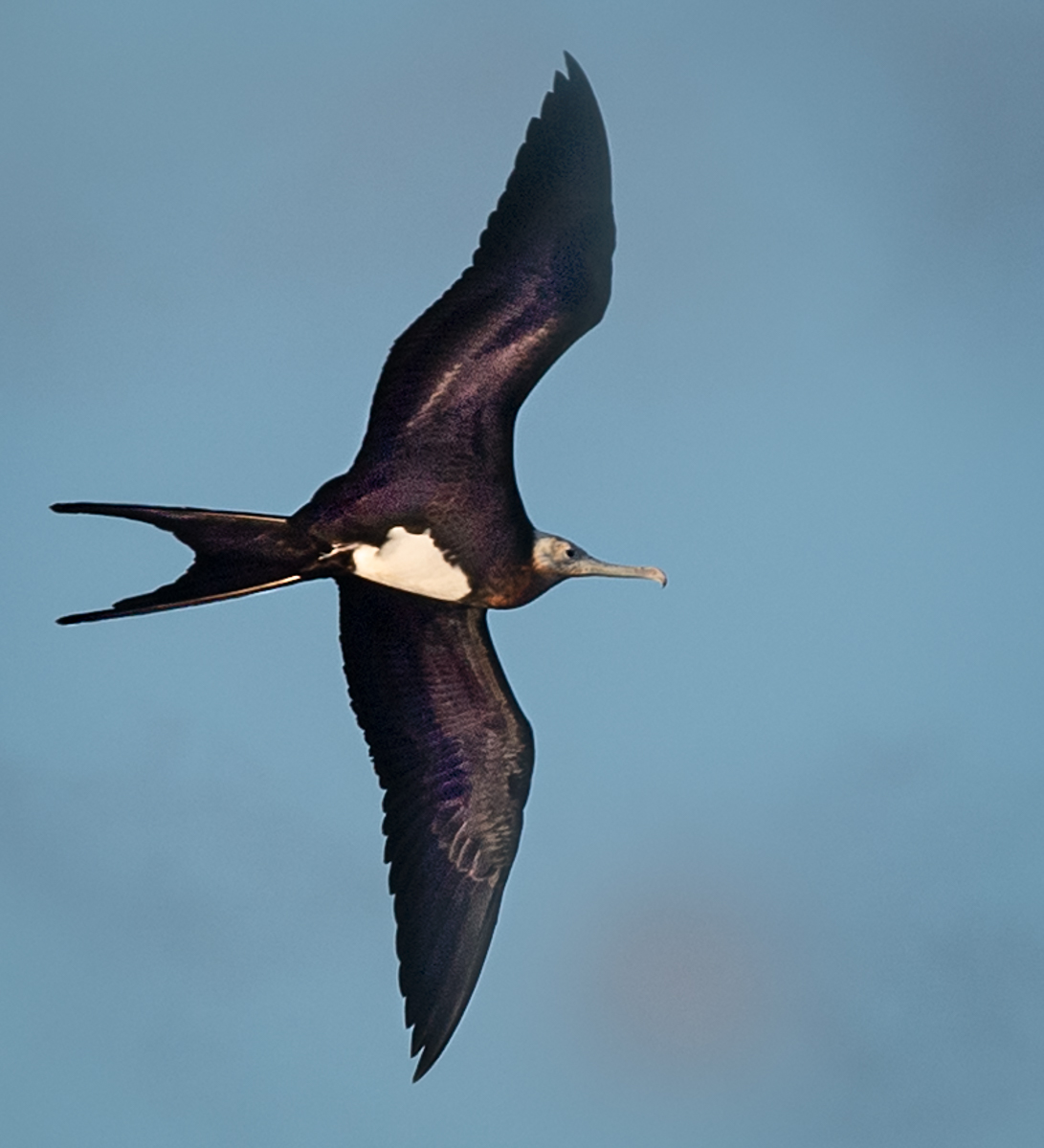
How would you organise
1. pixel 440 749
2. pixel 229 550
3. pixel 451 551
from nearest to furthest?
1. pixel 229 550
2. pixel 451 551
3. pixel 440 749

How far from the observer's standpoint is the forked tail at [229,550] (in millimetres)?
9297

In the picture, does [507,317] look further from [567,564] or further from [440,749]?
[440,749]

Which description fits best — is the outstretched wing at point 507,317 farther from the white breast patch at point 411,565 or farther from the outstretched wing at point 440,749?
the outstretched wing at point 440,749

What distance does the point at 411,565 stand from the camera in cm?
970

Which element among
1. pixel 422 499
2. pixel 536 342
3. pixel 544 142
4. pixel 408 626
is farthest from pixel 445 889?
pixel 544 142

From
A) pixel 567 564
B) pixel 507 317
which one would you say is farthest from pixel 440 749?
pixel 507 317

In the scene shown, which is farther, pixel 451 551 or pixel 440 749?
pixel 440 749

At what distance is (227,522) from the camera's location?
9398mm

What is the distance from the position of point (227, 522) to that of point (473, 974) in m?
2.53

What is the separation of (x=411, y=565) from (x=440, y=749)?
44.2 inches

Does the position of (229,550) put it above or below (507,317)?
below

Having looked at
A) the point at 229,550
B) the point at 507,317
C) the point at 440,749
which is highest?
the point at 507,317

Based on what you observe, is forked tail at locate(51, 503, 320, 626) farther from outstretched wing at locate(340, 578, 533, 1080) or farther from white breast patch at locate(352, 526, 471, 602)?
outstretched wing at locate(340, 578, 533, 1080)

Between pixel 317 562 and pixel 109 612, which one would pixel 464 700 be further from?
pixel 109 612
